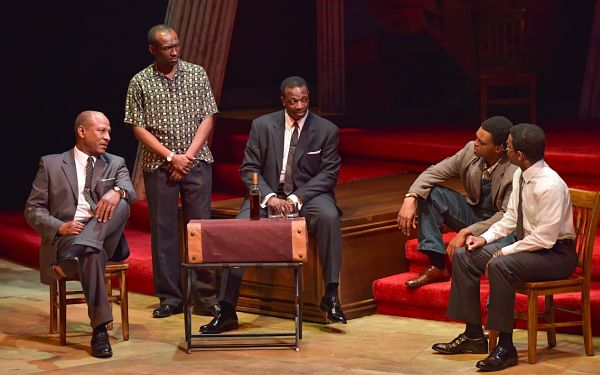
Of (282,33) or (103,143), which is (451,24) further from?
(103,143)

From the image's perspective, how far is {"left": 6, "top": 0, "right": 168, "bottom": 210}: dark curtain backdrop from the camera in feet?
30.6

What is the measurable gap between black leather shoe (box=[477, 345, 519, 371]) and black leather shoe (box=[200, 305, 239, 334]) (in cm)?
143

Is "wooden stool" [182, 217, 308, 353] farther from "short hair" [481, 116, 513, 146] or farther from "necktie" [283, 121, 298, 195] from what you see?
"short hair" [481, 116, 513, 146]

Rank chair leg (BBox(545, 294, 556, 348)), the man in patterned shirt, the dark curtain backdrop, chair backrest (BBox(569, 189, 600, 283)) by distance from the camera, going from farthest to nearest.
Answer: the dark curtain backdrop
the man in patterned shirt
chair leg (BBox(545, 294, 556, 348))
chair backrest (BBox(569, 189, 600, 283))

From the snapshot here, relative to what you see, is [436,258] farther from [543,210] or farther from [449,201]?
[543,210]

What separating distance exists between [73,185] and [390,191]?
7.05ft

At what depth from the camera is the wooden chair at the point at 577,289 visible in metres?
5.77

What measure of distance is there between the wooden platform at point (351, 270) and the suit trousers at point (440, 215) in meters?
0.39

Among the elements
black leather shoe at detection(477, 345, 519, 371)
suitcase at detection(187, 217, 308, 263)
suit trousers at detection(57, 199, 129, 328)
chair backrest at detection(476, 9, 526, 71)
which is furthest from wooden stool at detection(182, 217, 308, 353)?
chair backrest at detection(476, 9, 526, 71)

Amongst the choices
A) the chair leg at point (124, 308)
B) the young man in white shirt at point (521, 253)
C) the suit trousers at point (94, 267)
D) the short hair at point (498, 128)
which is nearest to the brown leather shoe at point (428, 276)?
the young man in white shirt at point (521, 253)

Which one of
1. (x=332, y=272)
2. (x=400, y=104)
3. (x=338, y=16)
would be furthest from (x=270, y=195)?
(x=400, y=104)

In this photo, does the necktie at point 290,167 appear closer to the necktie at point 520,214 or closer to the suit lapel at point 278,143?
the suit lapel at point 278,143

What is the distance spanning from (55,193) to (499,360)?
7.54 ft

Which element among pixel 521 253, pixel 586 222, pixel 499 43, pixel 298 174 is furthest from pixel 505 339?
pixel 499 43
